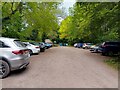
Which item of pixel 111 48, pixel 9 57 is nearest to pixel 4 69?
pixel 9 57

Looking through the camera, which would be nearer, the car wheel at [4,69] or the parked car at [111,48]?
the car wheel at [4,69]

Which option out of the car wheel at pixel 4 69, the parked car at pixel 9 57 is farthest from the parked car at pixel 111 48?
the car wheel at pixel 4 69

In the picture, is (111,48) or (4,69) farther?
(111,48)

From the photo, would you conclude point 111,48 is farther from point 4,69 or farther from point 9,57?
point 4,69

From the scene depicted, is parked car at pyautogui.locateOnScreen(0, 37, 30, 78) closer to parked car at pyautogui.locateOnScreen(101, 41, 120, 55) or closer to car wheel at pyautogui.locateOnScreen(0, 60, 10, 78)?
car wheel at pyautogui.locateOnScreen(0, 60, 10, 78)

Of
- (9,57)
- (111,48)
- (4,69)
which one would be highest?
(9,57)

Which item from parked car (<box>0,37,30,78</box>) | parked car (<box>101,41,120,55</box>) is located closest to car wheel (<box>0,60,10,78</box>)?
parked car (<box>0,37,30,78</box>)

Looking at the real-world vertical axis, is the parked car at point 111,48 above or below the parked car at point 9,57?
below

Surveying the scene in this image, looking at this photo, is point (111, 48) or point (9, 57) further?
point (111, 48)

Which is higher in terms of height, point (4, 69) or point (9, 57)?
point (9, 57)

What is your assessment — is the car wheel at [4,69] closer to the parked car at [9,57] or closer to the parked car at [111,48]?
the parked car at [9,57]

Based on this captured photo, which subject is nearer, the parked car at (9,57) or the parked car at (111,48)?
the parked car at (9,57)

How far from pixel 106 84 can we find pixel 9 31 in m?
20.4

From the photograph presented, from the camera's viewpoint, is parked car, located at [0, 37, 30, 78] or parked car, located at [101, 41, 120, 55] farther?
parked car, located at [101, 41, 120, 55]
